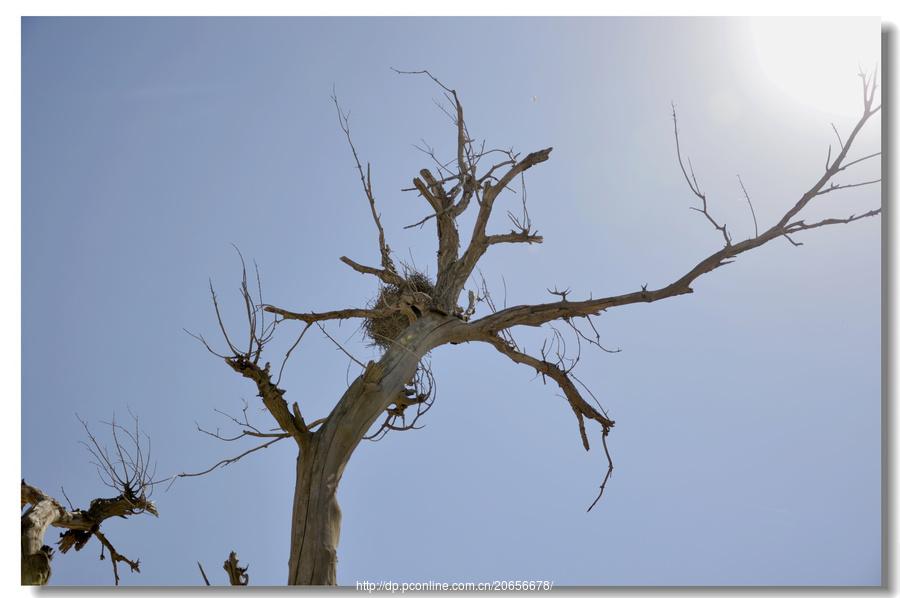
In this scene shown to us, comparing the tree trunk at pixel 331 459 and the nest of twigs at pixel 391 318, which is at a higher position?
the nest of twigs at pixel 391 318

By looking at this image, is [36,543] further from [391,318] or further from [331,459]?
[391,318]

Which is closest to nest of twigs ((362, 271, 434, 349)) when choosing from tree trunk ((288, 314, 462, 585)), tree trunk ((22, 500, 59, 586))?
tree trunk ((288, 314, 462, 585))

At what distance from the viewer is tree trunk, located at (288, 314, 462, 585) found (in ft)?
9.02

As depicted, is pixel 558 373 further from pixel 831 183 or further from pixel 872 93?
pixel 872 93

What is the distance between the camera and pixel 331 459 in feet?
9.68

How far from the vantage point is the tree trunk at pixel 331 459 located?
2748mm

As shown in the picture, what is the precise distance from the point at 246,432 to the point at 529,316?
5.12 ft

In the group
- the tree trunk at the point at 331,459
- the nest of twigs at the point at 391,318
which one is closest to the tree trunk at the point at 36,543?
the tree trunk at the point at 331,459

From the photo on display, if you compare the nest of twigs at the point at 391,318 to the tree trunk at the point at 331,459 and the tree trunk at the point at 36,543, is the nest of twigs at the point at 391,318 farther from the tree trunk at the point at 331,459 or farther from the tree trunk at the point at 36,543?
the tree trunk at the point at 36,543

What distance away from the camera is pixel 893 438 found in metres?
3.06

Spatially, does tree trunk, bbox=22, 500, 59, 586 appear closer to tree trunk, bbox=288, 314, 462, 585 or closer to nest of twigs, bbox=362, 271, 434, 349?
tree trunk, bbox=288, 314, 462, 585

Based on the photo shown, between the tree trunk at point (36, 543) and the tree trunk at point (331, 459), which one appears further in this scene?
the tree trunk at point (36, 543)

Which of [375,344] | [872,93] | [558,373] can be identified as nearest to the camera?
[872,93]
